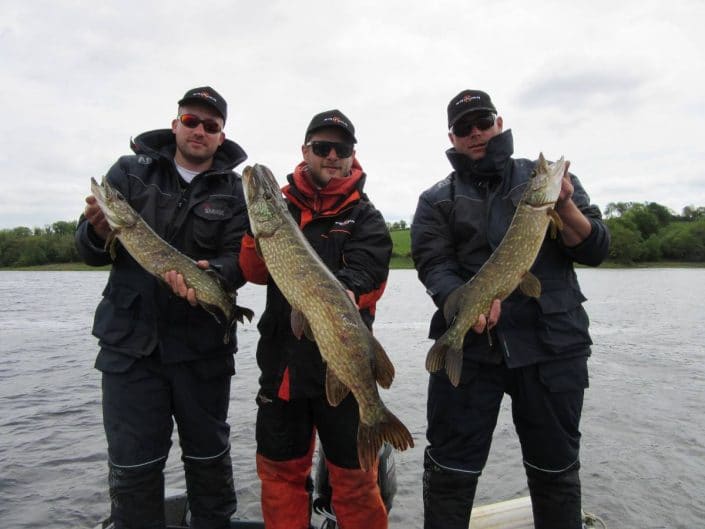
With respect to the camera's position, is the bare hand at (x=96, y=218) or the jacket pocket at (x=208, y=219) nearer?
the bare hand at (x=96, y=218)

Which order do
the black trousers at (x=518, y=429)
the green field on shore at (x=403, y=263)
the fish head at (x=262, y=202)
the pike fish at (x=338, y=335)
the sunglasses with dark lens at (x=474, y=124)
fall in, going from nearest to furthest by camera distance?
1. the pike fish at (x=338, y=335)
2. the fish head at (x=262, y=202)
3. the black trousers at (x=518, y=429)
4. the sunglasses with dark lens at (x=474, y=124)
5. the green field on shore at (x=403, y=263)

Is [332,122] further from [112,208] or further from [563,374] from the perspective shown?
[563,374]

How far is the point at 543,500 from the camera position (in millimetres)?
3070

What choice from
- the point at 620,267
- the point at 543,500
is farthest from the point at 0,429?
the point at 620,267

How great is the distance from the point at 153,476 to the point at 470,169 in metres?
2.74

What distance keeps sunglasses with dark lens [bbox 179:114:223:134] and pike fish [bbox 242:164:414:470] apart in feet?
3.58

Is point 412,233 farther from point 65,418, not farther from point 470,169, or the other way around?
point 65,418

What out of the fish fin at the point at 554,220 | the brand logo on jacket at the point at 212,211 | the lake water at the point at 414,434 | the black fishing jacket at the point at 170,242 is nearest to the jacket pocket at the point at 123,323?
the black fishing jacket at the point at 170,242

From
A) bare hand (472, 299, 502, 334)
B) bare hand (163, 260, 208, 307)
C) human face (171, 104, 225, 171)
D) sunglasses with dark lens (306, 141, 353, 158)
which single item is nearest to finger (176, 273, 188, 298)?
bare hand (163, 260, 208, 307)

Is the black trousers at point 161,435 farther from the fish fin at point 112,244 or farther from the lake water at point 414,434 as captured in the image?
the lake water at point 414,434

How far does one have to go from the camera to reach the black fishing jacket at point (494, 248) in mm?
3025

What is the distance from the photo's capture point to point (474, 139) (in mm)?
3377

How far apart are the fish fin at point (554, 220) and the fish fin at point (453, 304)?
632 millimetres

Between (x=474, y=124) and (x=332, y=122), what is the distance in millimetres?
918
